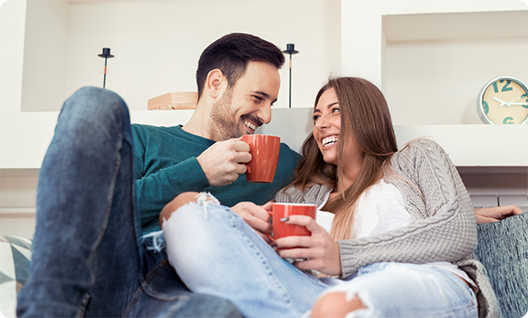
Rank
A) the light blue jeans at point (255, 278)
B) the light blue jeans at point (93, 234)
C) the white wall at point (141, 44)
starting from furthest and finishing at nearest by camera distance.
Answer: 1. the white wall at point (141, 44)
2. the light blue jeans at point (255, 278)
3. the light blue jeans at point (93, 234)

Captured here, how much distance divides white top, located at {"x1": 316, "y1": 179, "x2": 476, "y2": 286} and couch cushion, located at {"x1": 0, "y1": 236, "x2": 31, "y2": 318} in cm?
71

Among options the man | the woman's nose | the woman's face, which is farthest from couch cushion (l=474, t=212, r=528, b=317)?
the man

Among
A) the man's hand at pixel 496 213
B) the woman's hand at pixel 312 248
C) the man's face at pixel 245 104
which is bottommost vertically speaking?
the woman's hand at pixel 312 248

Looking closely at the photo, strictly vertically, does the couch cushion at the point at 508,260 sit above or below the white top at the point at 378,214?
below

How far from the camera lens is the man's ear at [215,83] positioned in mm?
1494

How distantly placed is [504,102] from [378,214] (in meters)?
0.92

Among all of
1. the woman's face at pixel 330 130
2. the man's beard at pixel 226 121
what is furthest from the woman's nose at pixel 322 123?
the man's beard at pixel 226 121

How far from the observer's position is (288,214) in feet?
2.56

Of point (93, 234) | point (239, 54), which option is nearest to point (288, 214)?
point (93, 234)

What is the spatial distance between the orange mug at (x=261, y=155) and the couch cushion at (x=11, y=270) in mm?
563

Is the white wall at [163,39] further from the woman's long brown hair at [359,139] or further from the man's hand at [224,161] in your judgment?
the man's hand at [224,161]

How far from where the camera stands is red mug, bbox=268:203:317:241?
778 millimetres

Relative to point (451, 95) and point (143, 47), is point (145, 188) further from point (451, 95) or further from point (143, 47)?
point (451, 95)

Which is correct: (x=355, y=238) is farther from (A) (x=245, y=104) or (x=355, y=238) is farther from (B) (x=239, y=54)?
(B) (x=239, y=54)
